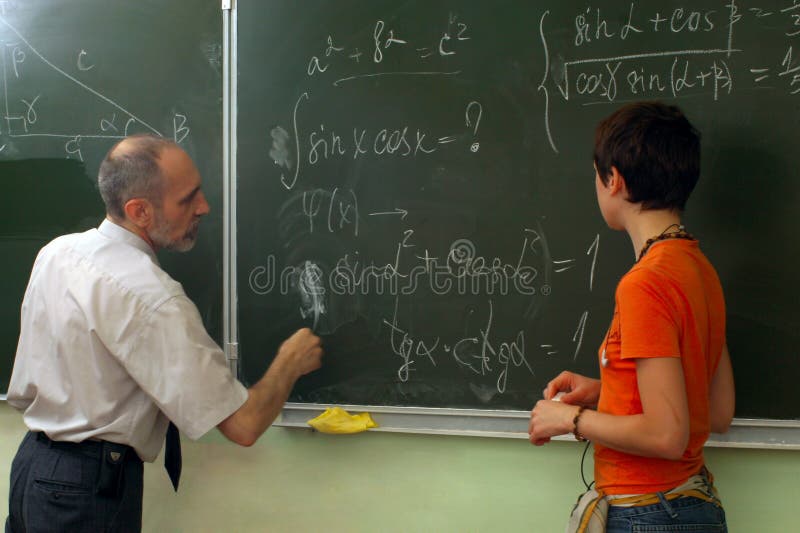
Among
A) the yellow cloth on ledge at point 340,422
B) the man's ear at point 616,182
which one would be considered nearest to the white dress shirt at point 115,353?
the yellow cloth on ledge at point 340,422

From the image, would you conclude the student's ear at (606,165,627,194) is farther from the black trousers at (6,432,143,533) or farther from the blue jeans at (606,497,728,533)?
the black trousers at (6,432,143,533)

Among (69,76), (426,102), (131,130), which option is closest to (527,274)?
(426,102)

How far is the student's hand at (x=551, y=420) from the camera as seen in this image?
159 cm

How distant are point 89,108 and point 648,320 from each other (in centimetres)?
205

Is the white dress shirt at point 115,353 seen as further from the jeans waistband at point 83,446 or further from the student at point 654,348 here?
the student at point 654,348

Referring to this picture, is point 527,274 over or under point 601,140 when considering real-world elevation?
under

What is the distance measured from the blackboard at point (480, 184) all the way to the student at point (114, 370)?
43cm

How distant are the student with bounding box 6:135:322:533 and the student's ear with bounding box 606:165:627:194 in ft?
3.59

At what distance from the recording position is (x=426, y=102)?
220 centimetres

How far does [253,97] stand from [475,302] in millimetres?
1021

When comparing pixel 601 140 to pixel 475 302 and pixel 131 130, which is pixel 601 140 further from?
pixel 131 130

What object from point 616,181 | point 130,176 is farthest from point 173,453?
point 616,181

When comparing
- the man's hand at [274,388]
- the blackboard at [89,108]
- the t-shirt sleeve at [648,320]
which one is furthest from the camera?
the blackboard at [89,108]

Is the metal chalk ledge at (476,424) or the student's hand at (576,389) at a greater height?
the student's hand at (576,389)
